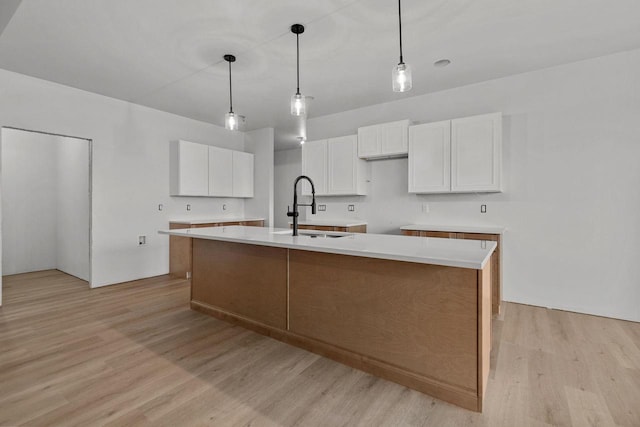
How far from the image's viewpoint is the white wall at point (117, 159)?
362cm

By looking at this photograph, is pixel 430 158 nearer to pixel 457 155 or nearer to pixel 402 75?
pixel 457 155

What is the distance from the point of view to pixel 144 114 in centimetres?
467

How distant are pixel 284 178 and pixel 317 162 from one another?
11.4 ft

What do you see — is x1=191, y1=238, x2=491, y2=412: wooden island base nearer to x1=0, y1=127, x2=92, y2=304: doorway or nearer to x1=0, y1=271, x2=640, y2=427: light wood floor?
x1=0, y1=271, x2=640, y2=427: light wood floor

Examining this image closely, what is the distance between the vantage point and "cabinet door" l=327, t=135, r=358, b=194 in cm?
455

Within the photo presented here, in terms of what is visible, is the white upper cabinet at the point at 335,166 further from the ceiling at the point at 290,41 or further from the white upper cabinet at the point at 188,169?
the white upper cabinet at the point at 188,169

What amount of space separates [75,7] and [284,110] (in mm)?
2810

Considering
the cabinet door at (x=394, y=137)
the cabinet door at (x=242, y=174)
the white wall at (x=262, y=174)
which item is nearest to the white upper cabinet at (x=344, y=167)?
the cabinet door at (x=394, y=137)

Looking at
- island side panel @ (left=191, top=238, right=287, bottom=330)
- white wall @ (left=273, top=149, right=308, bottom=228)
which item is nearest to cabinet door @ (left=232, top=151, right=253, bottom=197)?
white wall @ (left=273, top=149, right=308, bottom=228)

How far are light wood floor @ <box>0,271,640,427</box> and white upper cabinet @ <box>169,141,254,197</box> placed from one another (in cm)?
240

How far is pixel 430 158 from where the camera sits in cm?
387

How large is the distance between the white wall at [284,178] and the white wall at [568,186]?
4.69 metres

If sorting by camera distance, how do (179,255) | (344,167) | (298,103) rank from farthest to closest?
1. (179,255)
2. (344,167)
3. (298,103)

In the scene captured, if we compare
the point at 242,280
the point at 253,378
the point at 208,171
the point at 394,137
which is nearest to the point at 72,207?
the point at 208,171
